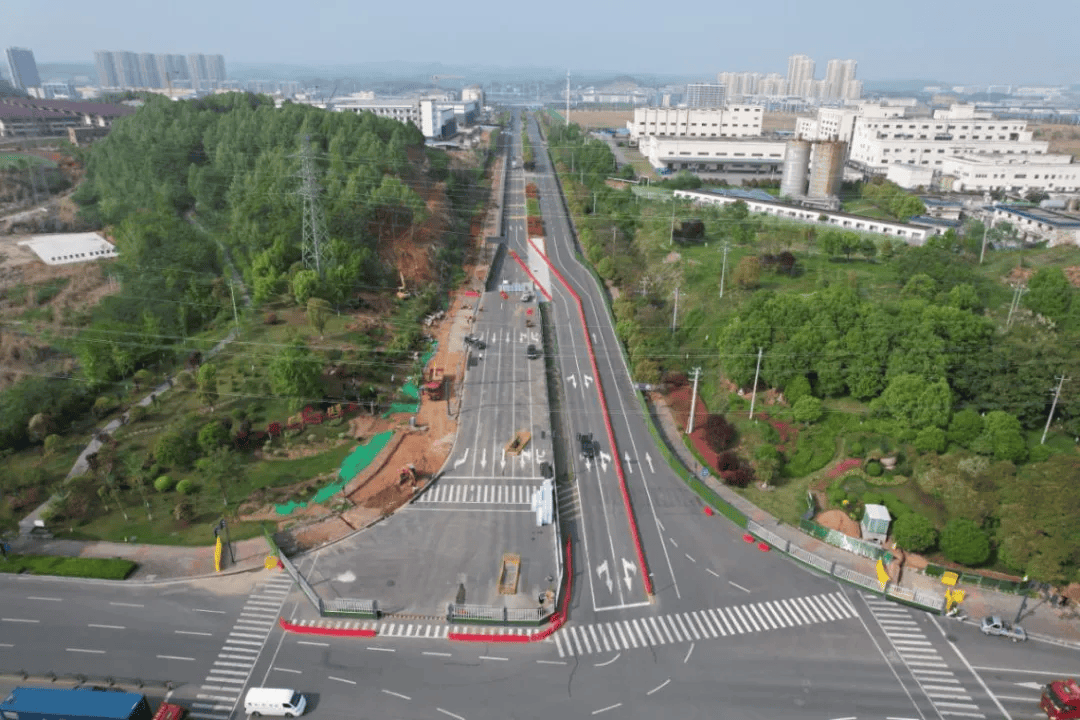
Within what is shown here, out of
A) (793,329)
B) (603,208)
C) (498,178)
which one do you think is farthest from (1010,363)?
(498,178)

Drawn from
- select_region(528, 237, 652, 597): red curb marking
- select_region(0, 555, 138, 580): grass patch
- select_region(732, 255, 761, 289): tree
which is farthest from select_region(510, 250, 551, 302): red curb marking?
select_region(0, 555, 138, 580): grass patch

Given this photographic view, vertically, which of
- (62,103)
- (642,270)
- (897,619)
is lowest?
(897,619)

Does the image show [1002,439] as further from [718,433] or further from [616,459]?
[616,459]

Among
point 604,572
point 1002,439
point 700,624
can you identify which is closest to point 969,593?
point 1002,439

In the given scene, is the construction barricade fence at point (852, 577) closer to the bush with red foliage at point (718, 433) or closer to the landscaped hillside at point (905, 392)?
the landscaped hillside at point (905, 392)

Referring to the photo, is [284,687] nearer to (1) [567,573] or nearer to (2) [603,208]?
(1) [567,573]

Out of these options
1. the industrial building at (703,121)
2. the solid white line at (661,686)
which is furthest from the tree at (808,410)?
the industrial building at (703,121)
